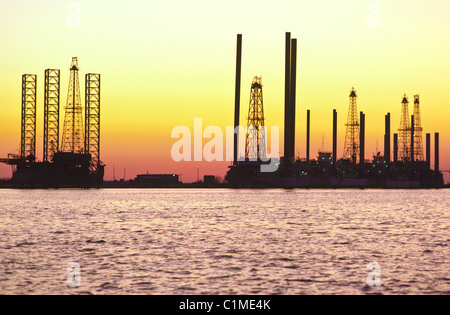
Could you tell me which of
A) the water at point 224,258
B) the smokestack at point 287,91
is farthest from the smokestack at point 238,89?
the water at point 224,258

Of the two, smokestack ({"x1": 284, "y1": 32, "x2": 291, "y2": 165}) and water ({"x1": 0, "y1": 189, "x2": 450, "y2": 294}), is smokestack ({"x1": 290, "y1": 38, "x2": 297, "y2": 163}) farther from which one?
water ({"x1": 0, "y1": 189, "x2": 450, "y2": 294})

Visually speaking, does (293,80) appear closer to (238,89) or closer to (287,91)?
(287,91)

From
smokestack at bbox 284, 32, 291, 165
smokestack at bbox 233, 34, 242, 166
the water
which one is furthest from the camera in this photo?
smokestack at bbox 233, 34, 242, 166

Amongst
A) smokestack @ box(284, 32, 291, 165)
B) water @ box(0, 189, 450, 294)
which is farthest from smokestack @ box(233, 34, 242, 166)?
water @ box(0, 189, 450, 294)

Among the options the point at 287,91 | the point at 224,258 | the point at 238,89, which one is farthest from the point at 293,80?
the point at 224,258

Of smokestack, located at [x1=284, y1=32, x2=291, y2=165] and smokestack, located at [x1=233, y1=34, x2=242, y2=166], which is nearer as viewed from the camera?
smokestack, located at [x1=284, y1=32, x2=291, y2=165]

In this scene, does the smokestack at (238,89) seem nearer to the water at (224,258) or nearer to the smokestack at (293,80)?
the smokestack at (293,80)

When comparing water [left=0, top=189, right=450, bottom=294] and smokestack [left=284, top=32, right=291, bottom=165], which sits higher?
smokestack [left=284, top=32, right=291, bottom=165]

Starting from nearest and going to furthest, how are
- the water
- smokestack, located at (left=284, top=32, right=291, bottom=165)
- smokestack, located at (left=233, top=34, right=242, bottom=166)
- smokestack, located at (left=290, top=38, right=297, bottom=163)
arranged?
1. the water
2. smokestack, located at (left=284, top=32, right=291, bottom=165)
3. smokestack, located at (left=290, top=38, right=297, bottom=163)
4. smokestack, located at (left=233, top=34, right=242, bottom=166)

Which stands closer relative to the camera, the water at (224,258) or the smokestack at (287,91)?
the water at (224,258)
